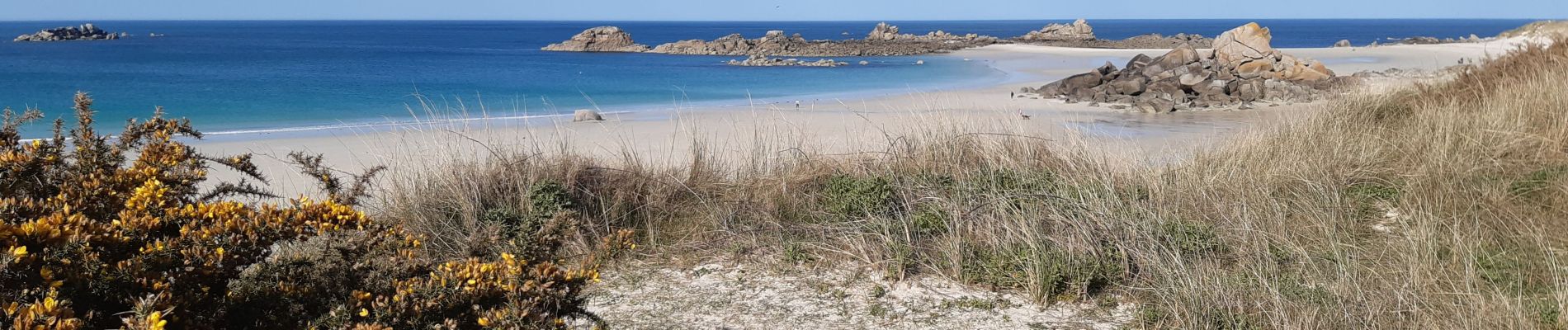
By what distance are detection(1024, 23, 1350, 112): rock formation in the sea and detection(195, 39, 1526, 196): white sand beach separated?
879mm

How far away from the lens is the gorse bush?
211 centimetres

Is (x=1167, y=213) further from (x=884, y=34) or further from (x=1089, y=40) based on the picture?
(x=884, y=34)

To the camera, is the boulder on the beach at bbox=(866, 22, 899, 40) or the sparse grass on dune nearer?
the sparse grass on dune

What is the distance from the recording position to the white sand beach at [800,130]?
6770 millimetres

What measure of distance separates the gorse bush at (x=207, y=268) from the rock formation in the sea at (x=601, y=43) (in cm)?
6083

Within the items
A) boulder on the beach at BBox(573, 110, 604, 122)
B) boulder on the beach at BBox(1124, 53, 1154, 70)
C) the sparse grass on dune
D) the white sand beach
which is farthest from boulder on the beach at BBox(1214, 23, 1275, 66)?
the sparse grass on dune

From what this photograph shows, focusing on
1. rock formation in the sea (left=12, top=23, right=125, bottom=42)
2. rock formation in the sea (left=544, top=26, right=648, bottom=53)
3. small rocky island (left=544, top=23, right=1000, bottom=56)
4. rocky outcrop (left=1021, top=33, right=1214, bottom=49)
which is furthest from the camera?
rock formation in the sea (left=12, top=23, right=125, bottom=42)

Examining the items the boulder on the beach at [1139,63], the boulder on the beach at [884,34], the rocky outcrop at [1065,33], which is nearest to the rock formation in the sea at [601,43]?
the boulder on the beach at [884,34]

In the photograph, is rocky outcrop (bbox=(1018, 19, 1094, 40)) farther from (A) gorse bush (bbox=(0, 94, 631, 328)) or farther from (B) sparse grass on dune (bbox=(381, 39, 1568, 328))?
(A) gorse bush (bbox=(0, 94, 631, 328))

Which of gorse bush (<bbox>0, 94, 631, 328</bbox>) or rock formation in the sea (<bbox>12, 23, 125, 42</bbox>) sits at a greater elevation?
gorse bush (<bbox>0, 94, 631, 328</bbox>)

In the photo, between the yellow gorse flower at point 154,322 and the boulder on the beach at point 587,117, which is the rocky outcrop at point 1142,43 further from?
the yellow gorse flower at point 154,322

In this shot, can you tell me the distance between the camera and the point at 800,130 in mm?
7250

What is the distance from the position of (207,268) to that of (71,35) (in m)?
99.0

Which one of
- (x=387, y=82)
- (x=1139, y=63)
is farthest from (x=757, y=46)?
(x=1139, y=63)
